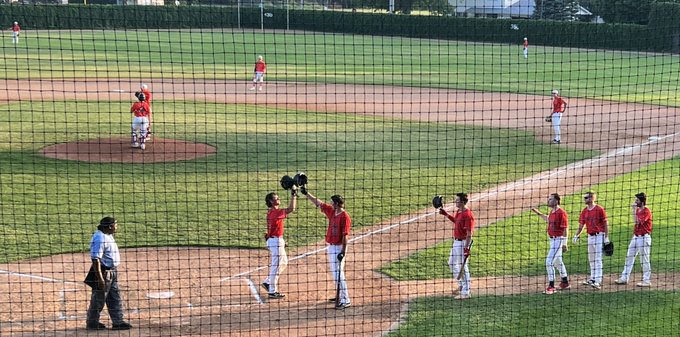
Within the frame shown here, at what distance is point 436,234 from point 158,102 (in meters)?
16.2

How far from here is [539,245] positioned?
14148mm

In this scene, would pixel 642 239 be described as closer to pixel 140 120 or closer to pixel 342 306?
pixel 342 306

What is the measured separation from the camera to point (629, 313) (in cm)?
1099

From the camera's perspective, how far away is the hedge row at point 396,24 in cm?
4088

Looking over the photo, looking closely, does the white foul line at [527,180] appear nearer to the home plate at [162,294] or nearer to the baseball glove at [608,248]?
the home plate at [162,294]

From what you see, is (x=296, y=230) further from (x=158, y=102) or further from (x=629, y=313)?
(x=158, y=102)

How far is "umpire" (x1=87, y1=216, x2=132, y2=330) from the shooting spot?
9.90m

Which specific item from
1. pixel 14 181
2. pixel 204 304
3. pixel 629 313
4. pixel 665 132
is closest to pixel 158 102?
pixel 14 181

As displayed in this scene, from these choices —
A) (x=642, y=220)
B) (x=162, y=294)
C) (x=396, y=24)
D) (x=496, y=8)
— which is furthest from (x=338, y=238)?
(x=396, y=24)

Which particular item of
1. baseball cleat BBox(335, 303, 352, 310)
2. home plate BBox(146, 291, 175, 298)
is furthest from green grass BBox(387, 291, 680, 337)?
home plate BBox(146, 291, 175, 298)

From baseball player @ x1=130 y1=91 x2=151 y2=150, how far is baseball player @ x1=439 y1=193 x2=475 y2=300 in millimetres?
10680

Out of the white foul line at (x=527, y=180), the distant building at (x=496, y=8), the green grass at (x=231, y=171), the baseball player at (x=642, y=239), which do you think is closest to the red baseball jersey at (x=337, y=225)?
the white foul line at (x=527, y=180)

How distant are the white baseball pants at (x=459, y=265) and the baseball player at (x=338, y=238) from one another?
147cm

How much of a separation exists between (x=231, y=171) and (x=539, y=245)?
7.52 m
